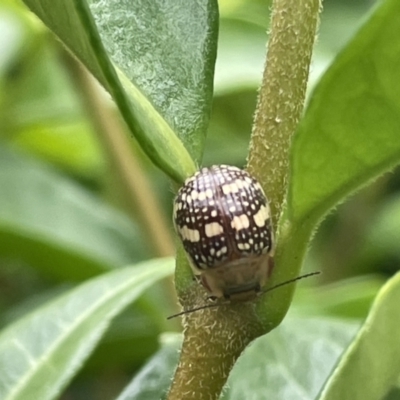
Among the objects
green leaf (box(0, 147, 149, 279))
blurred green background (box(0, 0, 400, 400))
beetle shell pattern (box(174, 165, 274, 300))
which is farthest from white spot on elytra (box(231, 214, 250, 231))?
green leaf (box(0, 147, 149, 279))

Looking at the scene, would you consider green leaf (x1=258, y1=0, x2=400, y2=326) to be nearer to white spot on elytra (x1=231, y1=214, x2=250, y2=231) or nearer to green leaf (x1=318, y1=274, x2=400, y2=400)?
green leaf (x1=318, y1=274, x2=400, y2=400)

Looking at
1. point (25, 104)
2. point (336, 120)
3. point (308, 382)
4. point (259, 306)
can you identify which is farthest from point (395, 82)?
point (25, 104)

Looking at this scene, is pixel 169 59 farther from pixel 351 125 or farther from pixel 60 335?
pixel 60 335


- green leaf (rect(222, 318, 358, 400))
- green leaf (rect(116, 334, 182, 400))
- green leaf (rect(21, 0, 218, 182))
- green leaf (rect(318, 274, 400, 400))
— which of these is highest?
green leaf (rect(21, 0, 218, 182))

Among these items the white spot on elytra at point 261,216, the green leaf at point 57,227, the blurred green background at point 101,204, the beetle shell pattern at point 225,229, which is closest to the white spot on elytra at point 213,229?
the beetle shell pattern at point 225,229

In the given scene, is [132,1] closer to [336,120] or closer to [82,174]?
[336,120]

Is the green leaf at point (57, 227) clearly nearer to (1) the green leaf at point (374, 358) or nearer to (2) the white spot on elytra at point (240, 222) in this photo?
(2) the white spot on elytra at point (240, 222)
